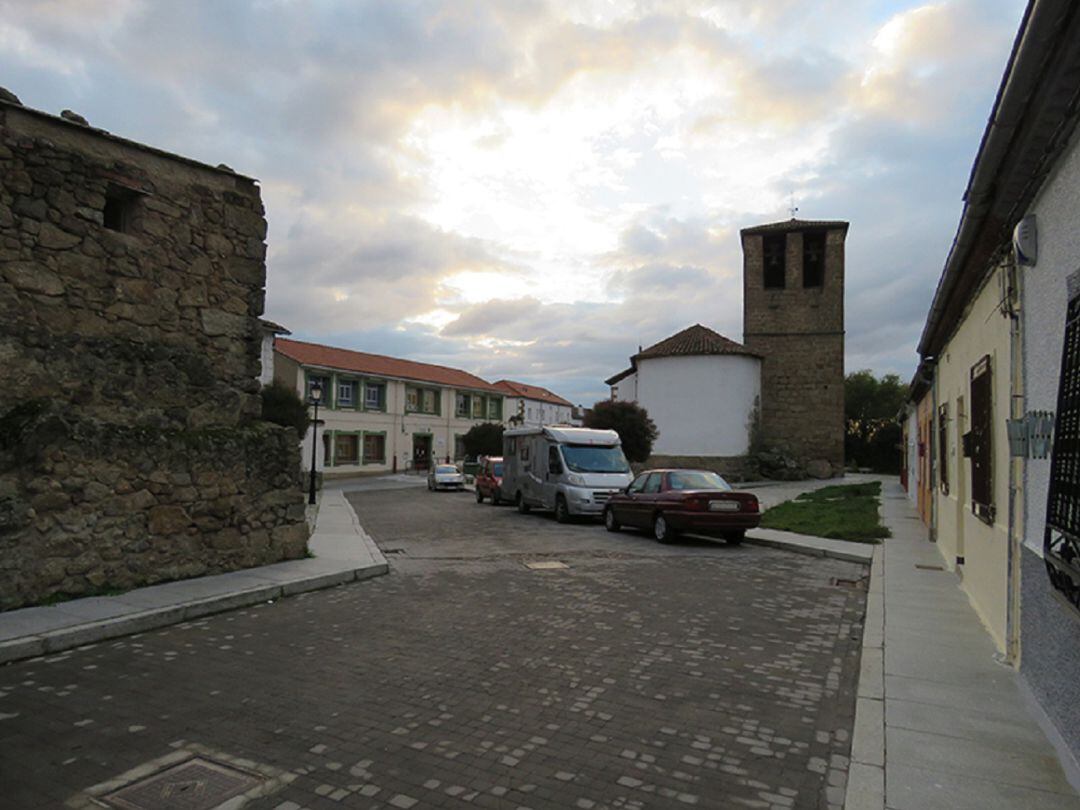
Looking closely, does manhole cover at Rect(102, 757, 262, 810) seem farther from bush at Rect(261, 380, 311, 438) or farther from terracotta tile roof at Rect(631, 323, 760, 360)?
terracotta tile roof at Rect(631, 323, 760, 360)

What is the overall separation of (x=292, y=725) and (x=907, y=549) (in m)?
10.8

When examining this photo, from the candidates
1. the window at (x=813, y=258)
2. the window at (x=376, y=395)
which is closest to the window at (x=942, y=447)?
the window at (x=813, y=258)

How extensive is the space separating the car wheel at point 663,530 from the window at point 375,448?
34.1 meters

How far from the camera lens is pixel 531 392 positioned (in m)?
77.9

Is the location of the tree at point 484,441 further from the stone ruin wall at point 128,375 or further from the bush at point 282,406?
the stone ruin wall at point 128,375

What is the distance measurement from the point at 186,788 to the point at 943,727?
4243 millimetres

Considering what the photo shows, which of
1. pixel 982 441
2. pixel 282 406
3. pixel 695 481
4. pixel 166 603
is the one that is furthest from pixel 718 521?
pixel 282 406

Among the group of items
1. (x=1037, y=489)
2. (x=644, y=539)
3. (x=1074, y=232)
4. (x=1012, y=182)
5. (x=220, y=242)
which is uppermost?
(x=220, y=242)

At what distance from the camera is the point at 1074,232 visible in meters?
3.62

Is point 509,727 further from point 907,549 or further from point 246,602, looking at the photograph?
point 907,549

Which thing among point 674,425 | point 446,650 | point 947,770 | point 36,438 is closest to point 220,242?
point 36,438

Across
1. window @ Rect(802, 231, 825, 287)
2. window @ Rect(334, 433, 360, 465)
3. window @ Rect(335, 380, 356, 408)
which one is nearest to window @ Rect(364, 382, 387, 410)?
window @ Rect(335, 380, 356, 408)

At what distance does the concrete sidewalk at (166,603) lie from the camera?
5926mm

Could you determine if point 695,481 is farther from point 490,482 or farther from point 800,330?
point 800,330
